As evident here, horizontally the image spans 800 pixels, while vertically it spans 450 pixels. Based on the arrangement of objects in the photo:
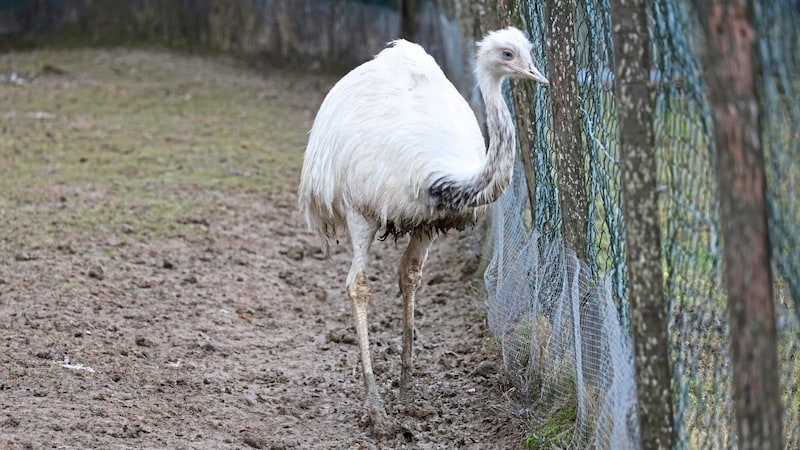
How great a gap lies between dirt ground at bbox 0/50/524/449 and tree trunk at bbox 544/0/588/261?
34.8 inches

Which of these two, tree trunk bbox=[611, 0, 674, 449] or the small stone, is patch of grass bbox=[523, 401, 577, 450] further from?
the small stone

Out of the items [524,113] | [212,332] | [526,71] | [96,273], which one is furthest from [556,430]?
[96,273]

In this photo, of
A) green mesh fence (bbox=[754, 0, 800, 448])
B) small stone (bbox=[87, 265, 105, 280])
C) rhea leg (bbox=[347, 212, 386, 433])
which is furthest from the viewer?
small stone (bbox=[87, 265, 105, 280])

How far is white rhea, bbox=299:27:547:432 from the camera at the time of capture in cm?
459

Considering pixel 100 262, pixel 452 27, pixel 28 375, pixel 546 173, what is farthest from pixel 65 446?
pixel 452 27

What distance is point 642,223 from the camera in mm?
3074

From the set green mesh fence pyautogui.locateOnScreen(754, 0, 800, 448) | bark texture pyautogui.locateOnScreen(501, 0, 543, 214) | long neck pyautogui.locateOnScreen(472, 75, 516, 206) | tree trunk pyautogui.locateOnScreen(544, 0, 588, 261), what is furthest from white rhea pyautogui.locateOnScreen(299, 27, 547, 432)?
green mesh fence pyautogui.locateOnScreen(754, 0, 800, 448)

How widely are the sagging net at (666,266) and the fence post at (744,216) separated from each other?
0.14 meters

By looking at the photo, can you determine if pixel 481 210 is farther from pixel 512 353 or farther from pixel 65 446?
pixel 65 446

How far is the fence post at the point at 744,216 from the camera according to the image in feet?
7.91

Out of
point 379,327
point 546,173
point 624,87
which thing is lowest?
point 379,327

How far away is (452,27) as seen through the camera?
1011 cm

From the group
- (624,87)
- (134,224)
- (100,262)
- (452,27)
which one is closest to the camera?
(624,87)

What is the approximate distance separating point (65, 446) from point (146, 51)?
11019 mm
